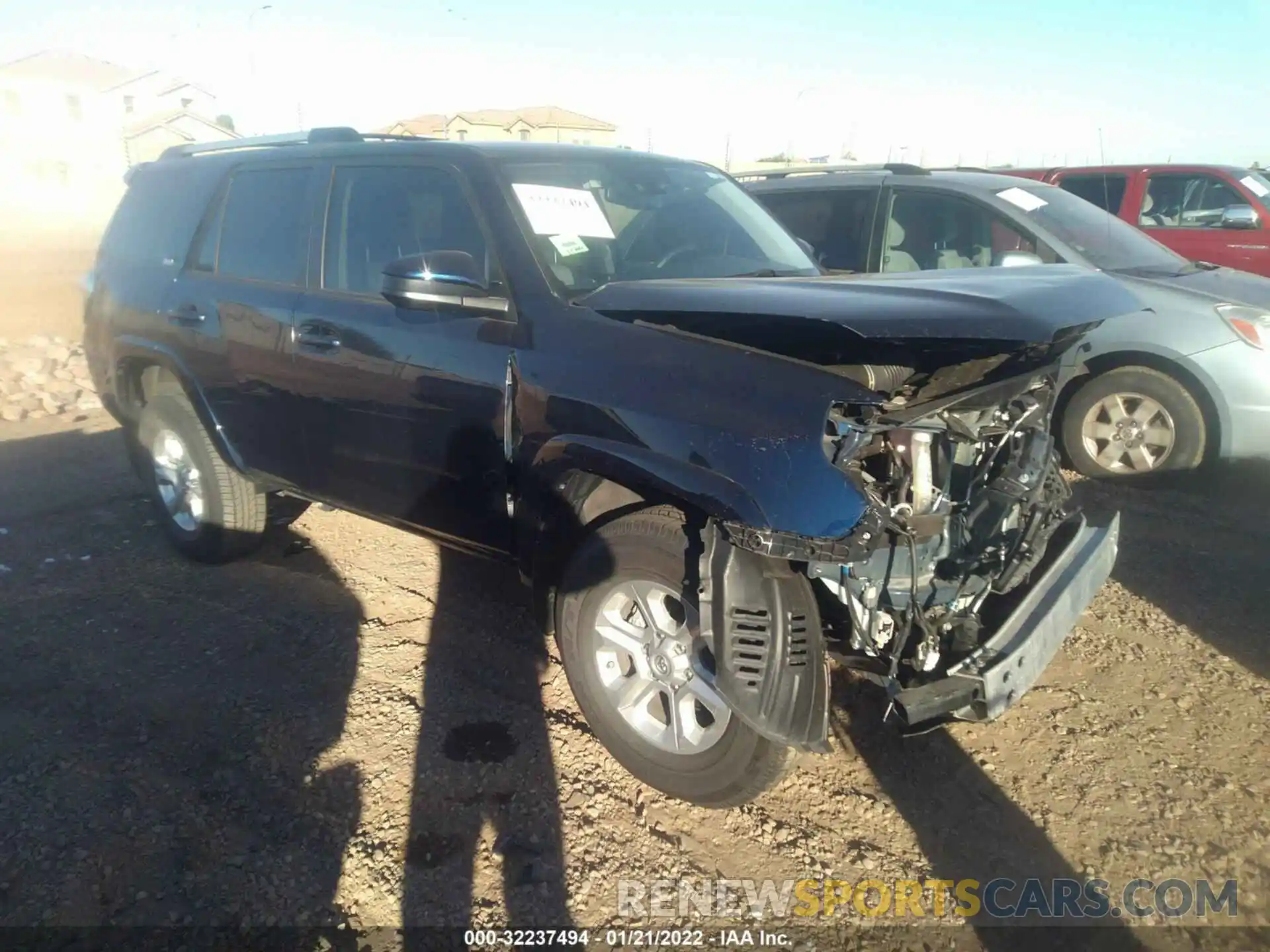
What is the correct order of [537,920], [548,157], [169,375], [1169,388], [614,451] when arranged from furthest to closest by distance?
[1169,388], [169,375], [548,157], [614,451], [537,920]

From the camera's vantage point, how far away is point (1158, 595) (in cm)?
415

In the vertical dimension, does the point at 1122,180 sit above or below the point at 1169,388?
above

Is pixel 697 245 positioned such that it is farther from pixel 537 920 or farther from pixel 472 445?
pixel 537 920

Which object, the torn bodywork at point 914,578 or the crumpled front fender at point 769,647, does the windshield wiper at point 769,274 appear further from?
the crumpled front fender at point 769,647

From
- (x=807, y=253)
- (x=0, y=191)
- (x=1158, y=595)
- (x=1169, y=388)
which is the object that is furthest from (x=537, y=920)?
(x=0, y=191)

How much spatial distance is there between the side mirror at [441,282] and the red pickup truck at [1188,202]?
7.03 meters

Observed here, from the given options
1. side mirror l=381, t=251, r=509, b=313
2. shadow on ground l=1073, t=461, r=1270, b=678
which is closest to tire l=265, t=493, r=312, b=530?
side mirror l=381, t=251, r=509, b=313

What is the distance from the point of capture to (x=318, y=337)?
11.8 feet

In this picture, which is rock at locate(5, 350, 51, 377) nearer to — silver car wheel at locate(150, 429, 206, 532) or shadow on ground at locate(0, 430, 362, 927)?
shadow on ground at locate(0, 430, 362, 927)

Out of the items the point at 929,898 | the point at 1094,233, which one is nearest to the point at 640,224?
the point at 929,898

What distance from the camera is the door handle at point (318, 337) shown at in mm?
3518

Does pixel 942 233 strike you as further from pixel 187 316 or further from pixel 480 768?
pixel 480 768

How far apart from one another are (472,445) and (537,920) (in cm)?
154

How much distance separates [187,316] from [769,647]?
332 cm
